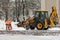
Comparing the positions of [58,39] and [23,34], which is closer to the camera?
[58,39]

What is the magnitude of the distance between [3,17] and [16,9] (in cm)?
39

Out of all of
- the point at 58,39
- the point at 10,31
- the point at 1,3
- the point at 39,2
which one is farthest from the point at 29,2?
the point at 58,39

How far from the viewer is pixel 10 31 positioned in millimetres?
3330

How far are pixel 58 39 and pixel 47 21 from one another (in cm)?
93

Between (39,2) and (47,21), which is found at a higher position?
(39,2)

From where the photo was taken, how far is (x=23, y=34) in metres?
3.16

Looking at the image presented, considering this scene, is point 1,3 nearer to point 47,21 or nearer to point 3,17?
point 3,17

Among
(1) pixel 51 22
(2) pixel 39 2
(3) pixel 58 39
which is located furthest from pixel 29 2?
(3) pixel 58 39

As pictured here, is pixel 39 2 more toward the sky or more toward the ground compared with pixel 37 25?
more toward the sky

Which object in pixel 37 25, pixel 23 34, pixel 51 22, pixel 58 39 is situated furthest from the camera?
pixel 51 22

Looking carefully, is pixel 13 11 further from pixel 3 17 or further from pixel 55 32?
pixel 55 32

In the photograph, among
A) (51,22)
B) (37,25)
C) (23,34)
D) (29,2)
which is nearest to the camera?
(23,34)

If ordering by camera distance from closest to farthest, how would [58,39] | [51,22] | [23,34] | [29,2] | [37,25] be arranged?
[58,39] < [23,34] < [37,25] < [51,22] < [29,2]

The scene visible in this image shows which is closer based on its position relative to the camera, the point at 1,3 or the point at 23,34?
the point at 23,34
